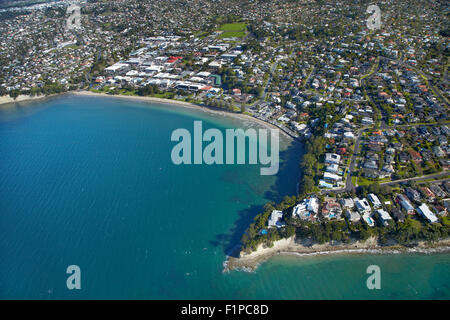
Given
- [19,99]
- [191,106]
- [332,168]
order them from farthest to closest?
[19,99] → [191,106] → [332,168]

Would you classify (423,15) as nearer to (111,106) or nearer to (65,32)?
(111,106)

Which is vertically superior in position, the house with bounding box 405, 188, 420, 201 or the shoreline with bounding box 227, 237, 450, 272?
the house with bounding box 405, 188, 420, 201

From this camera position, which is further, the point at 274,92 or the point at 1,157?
the point at 274,92

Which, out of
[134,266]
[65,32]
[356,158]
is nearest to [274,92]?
[356,158]

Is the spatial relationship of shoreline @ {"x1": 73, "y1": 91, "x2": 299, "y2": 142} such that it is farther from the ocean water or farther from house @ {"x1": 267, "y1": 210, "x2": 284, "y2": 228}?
house @ {"x1": 267, "y1": 210, "x2": 284, "y2": 228}

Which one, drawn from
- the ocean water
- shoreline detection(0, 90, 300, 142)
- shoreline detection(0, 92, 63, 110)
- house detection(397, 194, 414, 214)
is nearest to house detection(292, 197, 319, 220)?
the ocean water

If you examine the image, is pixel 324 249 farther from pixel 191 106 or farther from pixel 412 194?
pixel 191 106

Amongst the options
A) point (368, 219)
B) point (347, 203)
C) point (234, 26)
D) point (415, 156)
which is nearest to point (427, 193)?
point (415, 156)
